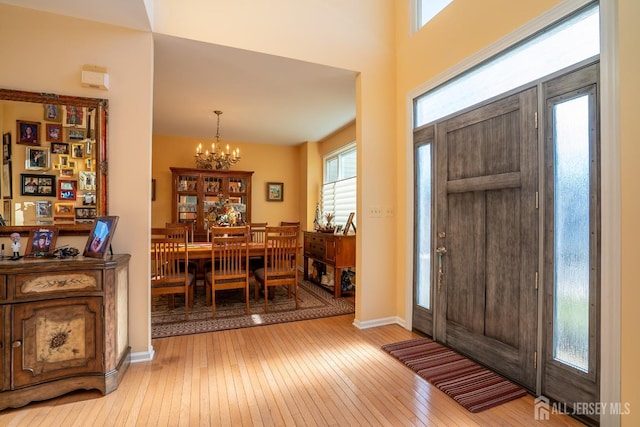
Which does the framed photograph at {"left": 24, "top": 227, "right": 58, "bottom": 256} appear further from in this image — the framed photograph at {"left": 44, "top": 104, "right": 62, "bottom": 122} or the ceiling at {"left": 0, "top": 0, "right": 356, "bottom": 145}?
the ceiling at {"left": 0, "top": 0, "right": 356, "bottom": 145}

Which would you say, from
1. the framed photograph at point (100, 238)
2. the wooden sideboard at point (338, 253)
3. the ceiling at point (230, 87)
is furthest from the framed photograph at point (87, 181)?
the wooden sideboard at point (338, 253)

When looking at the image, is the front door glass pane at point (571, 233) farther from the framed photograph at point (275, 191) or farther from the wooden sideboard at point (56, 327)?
the framed photograph at point (275, 191)

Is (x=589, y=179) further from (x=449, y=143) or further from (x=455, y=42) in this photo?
(x=455, y=42)

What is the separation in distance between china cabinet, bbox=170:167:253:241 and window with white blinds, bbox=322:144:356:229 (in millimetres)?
1589

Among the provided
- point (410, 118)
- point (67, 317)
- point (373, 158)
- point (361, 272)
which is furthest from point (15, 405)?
point (410, 118)

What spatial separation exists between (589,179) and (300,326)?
275 centimetres

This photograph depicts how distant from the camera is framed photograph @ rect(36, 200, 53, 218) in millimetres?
2248

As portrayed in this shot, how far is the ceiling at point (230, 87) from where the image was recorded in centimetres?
234

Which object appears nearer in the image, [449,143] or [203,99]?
[449,143]

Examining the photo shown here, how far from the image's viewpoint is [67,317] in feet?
6.37

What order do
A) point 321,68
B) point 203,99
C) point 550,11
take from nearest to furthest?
1. point 550,11
2. point 321,68
3. point 203,99

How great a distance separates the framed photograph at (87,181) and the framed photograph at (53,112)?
444 mm

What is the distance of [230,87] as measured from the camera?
12.0 feet

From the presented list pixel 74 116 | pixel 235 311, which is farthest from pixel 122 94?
pixel 235 311
